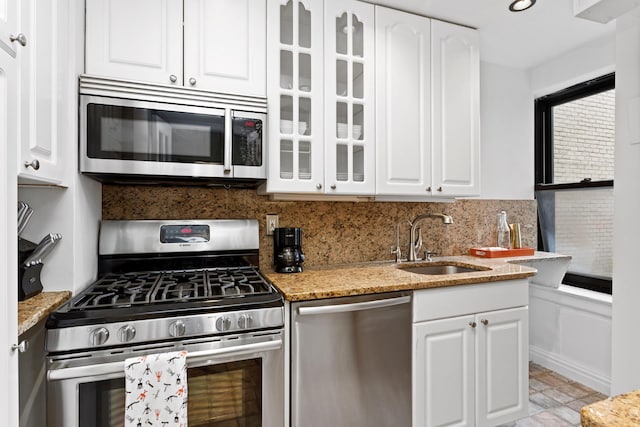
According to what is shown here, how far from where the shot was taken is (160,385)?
115 centimetres

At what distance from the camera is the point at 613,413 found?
490mm

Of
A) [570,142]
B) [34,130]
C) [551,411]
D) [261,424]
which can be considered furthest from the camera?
[570,142]

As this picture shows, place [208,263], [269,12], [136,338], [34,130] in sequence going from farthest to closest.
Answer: [208,263] < [269,12] < [136,338] < [34,130]

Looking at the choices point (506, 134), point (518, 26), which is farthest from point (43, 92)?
point (506, 134)

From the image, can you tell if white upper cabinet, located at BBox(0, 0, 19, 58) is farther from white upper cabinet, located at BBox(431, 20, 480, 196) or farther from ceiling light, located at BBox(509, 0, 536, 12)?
A: ceiling light, located at BBox(509, 0, 536, 12)

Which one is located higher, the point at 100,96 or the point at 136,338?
the point at 100,96

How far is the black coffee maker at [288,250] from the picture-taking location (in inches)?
73.3

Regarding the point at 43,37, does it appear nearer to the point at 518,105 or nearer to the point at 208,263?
the point at 208,263

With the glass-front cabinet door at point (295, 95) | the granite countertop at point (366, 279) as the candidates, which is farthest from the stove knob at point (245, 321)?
the glass-front cabinet door at point (295, 95)

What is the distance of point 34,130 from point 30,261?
47 cm

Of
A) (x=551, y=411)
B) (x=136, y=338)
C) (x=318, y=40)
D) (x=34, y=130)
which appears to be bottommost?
(x=551, y=411)

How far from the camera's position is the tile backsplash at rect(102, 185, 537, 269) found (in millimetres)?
1850

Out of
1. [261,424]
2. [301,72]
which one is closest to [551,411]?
[261,424]

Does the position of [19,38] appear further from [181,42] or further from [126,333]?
[126,333]
